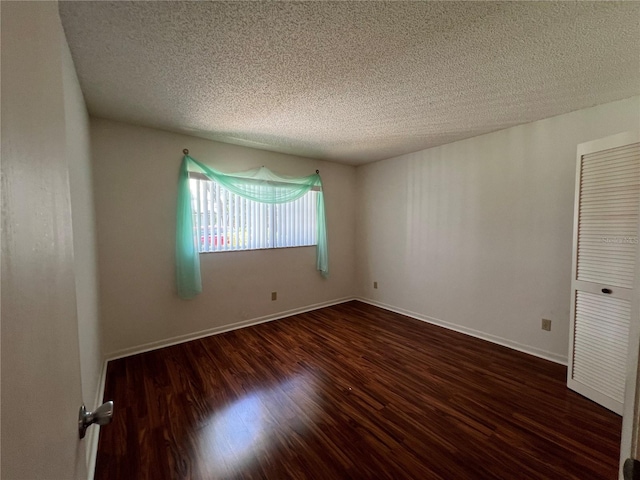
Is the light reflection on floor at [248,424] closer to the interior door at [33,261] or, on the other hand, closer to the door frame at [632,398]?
the interior door at [33,261]

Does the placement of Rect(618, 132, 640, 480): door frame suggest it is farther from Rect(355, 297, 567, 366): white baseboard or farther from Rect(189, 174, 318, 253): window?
Rect(189, 174, 318, 253): window

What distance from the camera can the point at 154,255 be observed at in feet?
8.82

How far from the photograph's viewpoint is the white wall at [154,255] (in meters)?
2.44

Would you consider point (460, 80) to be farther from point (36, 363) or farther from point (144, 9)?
point (36, 363)

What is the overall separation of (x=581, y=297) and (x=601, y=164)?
1.01m

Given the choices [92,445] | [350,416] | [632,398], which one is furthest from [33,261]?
[350,416]

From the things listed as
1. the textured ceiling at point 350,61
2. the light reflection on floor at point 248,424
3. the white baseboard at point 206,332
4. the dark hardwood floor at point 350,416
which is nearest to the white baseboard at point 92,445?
the dark hardwood floor at point 350,416

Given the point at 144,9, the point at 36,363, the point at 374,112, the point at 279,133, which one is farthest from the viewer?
the point at 279,133

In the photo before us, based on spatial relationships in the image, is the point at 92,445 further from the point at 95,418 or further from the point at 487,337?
the point at 487,337

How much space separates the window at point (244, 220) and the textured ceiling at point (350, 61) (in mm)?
813

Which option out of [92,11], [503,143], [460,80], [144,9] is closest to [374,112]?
[460,80]

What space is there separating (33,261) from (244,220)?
2.96 m

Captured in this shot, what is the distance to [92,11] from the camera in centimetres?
118

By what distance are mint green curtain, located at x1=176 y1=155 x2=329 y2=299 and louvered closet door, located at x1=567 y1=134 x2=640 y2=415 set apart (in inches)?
110
